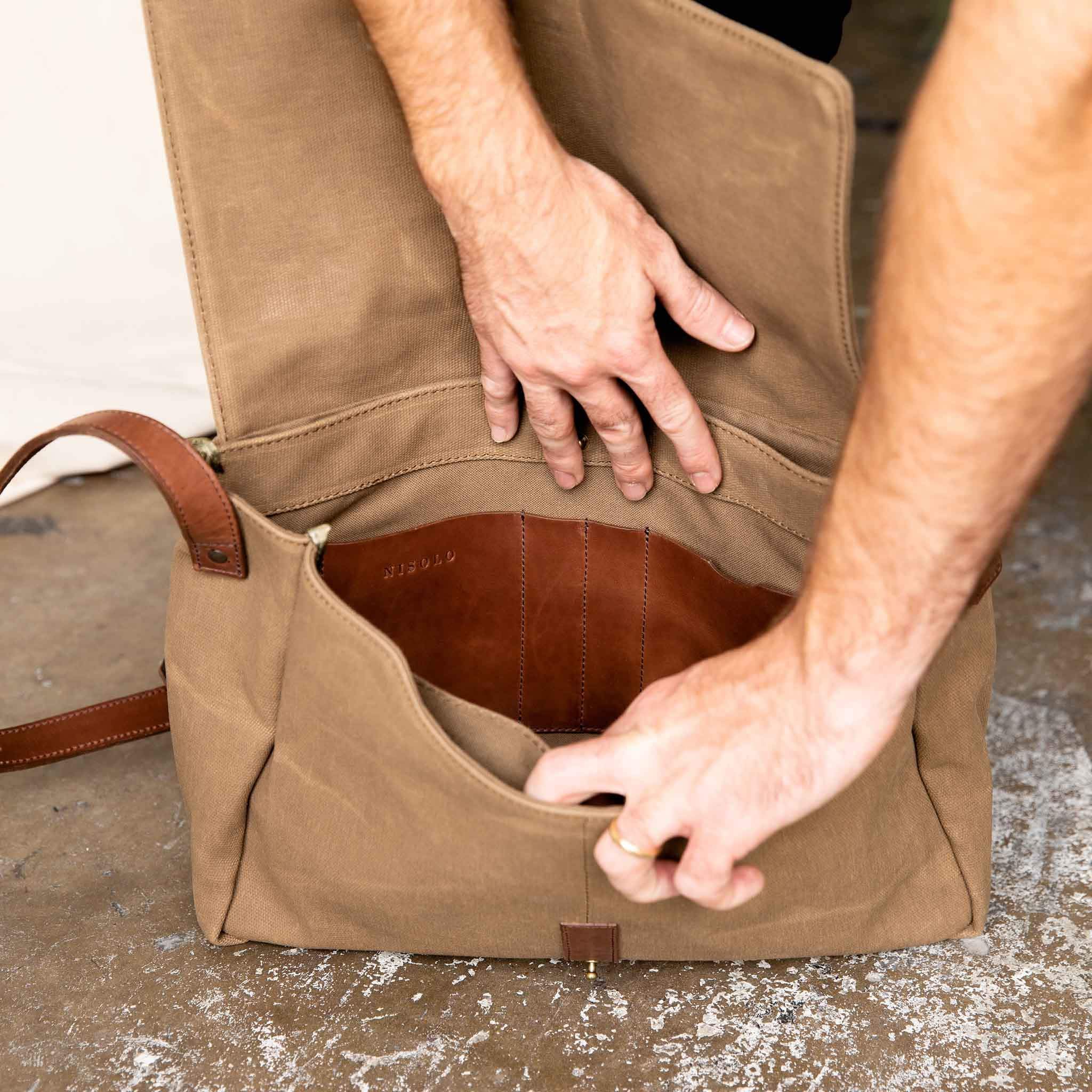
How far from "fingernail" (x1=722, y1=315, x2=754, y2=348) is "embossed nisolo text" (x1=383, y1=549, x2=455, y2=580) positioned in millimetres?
351

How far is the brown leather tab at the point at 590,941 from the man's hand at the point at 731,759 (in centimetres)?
10

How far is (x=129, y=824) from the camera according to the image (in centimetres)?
117

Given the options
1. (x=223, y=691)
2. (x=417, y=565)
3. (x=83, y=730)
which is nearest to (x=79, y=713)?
(x=83, y=730)

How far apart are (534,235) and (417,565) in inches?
13.6

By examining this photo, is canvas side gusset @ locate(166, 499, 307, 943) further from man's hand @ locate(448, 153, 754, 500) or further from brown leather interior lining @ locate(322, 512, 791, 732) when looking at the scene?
man's hand @ locate(448, 153, 754, 500)

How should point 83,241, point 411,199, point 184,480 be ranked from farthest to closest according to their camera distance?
point 83,241, point 411,199, point 184,480

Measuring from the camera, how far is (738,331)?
0.96 m

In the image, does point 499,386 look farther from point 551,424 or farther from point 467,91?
point 467,91

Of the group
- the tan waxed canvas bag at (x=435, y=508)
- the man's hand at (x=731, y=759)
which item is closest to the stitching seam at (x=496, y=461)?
the tan waxed canvas bag at (x=435, y=508)

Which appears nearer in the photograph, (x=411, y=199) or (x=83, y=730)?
(x=411, y=199)

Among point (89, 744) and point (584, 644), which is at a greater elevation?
point (584, 644)

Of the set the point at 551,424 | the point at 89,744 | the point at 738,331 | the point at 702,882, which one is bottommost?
the point at 89,744

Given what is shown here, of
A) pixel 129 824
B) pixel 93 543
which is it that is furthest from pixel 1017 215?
pixel 93 543

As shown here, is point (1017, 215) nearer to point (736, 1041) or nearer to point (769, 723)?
point (769, 723)
